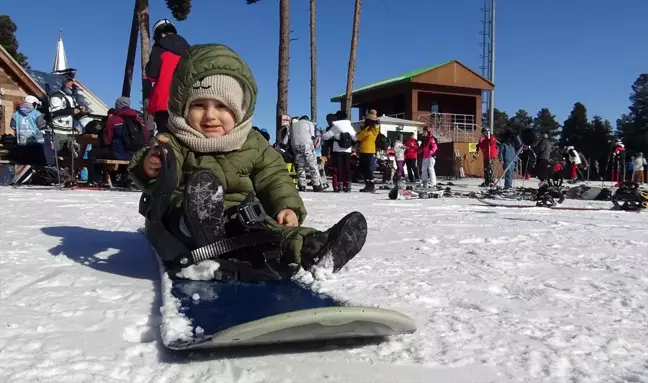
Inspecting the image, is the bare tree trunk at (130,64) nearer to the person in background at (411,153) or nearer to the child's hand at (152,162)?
the person in background at (411,153)

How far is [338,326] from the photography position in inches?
58.2

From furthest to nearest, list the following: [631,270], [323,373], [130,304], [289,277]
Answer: [631,270] → [289,277] → [130,304] → [323,373]

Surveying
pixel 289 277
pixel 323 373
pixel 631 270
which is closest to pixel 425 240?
pixel 631 270

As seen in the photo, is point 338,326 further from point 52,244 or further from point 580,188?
point 580,188

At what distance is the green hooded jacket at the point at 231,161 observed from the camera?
2387 mm

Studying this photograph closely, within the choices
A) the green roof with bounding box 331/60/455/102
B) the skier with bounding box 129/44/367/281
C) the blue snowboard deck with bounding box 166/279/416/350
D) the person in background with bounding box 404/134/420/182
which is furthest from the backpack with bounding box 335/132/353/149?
the green roof with bounding box 331/60/455/102

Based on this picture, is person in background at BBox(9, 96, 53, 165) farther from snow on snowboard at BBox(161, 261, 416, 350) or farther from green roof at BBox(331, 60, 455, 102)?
green roof at BBox(331, 60, 455, 102)

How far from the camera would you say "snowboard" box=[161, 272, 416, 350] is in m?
1.41

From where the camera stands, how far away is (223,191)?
6.86 ft

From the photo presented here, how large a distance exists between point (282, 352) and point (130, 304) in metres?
0.77

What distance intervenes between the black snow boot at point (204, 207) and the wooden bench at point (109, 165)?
24.3 ft

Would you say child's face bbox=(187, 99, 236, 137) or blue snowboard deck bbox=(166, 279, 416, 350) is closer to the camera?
blue snowboard deck bbox=(166, 279, 416, 350)

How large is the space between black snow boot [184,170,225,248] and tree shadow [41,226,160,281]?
0.48 metres

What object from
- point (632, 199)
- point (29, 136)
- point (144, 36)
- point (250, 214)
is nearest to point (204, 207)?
point (250, 214)
